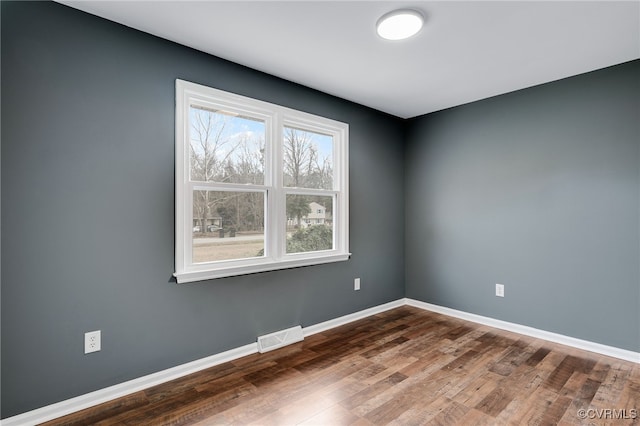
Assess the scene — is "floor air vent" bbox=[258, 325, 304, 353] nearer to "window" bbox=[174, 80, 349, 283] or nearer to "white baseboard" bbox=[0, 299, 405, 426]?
"white baseboard" bbox=[0, 299, 405, 426]

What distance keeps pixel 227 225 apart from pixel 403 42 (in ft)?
6.49

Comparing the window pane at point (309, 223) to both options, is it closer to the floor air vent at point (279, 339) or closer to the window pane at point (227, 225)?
the window pane at point (227, 225)

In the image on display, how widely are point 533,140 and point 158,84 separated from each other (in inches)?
135

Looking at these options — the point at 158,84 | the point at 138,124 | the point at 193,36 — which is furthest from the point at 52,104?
the point at 193,36

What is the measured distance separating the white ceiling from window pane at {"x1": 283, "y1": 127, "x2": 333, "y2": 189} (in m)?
0.53

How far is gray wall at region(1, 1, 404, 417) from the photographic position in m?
1.83

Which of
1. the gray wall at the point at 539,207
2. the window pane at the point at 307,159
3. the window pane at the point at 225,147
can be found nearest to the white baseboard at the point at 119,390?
the window pane at the point at 225,147

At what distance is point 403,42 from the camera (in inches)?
94.6

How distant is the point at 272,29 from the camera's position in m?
2.22

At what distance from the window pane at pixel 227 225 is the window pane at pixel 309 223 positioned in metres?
0.34

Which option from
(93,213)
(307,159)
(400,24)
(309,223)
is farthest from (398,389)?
(400,24)

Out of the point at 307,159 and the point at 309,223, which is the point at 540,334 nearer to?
the point at 309,223

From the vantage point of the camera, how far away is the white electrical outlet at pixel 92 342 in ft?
6.64

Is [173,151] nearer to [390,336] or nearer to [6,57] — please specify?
[6,57]
